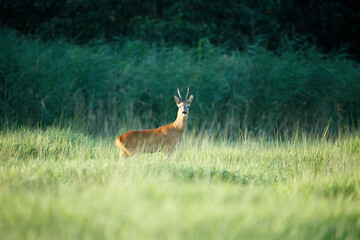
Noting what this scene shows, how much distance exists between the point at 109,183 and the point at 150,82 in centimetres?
608

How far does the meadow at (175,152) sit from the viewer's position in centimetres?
313

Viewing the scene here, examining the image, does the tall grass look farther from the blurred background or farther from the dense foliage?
the dense foliage

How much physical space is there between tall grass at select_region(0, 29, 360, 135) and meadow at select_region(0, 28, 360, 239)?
0.03 meters

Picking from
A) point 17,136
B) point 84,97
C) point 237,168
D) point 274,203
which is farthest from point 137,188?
point 84,97

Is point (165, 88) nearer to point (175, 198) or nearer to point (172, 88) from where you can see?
point (172, 88)

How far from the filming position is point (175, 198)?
11.6ft

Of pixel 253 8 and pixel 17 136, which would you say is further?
pixel 253 8

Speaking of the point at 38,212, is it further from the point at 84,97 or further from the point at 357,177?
the point at 84,97

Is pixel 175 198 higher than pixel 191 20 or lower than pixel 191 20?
lower

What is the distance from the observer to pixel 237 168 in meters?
5.16

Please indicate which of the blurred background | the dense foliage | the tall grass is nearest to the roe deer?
the blurred background

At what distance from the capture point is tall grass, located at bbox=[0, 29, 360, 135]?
915 cm

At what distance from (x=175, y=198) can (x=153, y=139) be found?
199 cm

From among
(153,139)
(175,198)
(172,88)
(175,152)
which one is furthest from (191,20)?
(175,198)
